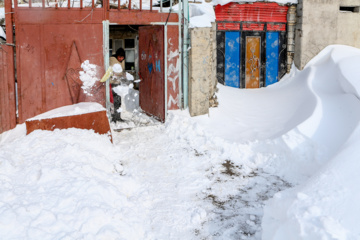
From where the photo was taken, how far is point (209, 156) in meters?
7.12

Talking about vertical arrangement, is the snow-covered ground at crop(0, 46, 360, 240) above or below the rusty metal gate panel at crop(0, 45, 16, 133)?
below

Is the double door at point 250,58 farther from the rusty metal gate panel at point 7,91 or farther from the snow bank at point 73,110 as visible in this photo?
the rusty metal gate panel at point 7,91

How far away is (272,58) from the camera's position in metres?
12.3

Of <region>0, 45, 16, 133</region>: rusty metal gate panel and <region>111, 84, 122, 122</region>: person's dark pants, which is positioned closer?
<region>0, 45, 16, 133</region>: rusty metal gate panel

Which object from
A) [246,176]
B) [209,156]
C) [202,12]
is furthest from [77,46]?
[246,176]

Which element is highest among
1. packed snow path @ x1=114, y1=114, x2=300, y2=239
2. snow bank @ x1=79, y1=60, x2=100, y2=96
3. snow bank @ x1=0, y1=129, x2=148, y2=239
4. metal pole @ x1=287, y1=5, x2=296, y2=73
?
metal pole @ x1=287, y1=5, x2=296, y2=73

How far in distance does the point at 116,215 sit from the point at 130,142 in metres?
3.40

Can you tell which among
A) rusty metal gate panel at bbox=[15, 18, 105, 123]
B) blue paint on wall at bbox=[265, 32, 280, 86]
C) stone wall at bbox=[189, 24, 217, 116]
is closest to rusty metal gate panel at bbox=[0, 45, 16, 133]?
rusty metal gate panel at bbox=[15, 18, 105, 123]

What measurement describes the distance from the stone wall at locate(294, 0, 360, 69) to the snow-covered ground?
6.91 ft

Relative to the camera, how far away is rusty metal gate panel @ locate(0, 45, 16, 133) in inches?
304

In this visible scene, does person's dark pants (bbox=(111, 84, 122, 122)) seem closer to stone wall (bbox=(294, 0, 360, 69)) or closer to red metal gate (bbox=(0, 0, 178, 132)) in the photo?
red metal gate (bbox=(0, 0, 178, 132))

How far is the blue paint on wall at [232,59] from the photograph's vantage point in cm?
1195

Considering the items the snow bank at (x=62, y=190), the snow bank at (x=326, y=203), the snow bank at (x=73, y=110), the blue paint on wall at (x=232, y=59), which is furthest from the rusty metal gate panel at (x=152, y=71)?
the snow bank at (x=326, y=203)

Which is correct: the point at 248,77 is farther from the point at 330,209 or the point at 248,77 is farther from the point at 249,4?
the point at 330,209
